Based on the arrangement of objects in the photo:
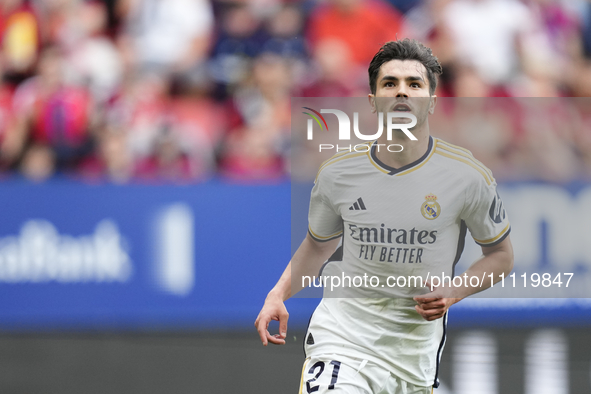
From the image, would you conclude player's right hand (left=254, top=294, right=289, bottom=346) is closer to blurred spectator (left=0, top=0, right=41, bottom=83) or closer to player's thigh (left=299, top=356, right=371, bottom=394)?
player's thigh (left=299, top=356, right=371, bottom=394)

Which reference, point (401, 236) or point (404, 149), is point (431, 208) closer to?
point (401, 236)

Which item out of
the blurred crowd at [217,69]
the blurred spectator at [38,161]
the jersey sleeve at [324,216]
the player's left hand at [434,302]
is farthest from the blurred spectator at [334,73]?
the player's left hand at [434,302]

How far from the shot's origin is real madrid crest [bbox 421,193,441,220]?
2.97 metres

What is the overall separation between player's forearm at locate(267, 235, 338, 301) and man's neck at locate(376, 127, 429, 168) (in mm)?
434

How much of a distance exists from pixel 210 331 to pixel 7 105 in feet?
11.0

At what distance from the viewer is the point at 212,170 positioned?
24.9 ft

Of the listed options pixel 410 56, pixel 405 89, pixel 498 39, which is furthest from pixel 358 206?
pixel 498 39

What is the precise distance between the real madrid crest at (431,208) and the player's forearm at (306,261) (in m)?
0.44

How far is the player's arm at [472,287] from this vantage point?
2650 mm

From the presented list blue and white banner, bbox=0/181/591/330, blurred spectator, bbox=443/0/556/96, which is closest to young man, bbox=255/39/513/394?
blue and white banner, bbox=0/181/591/330

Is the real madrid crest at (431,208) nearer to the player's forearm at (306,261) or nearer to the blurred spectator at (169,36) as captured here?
the player's forearm at (306,261)

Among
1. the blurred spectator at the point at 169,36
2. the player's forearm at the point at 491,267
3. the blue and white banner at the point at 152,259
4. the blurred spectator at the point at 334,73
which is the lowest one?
the blue and white banner at the point at 152,259

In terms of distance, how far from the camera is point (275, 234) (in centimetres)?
714

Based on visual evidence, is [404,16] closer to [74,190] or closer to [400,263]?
[74,190]
